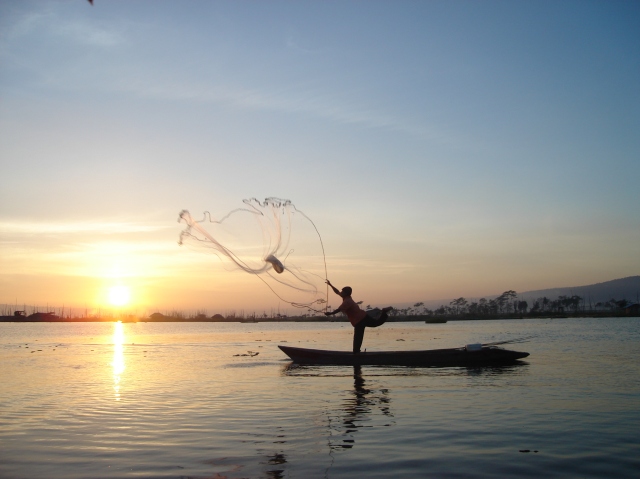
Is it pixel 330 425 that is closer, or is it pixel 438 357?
pixel 330 425

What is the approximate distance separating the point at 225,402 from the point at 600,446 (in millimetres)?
9640

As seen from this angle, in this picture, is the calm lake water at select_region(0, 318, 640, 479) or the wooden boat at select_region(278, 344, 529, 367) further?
the wooden boat at select_region(278, 344, 529, 367)

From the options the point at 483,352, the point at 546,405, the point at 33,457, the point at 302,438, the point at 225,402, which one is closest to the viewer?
the point at 33,457

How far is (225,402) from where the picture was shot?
15938 millimetres

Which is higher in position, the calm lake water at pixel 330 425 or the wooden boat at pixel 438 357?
the wooden boat at pixel 438 357

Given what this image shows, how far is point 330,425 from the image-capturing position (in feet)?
40.6

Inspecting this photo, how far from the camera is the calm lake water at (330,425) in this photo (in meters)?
9.05

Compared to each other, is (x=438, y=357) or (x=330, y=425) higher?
(x=438, y=357)

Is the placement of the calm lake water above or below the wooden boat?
below

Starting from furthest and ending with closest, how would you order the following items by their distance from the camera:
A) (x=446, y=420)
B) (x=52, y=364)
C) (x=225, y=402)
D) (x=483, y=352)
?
(x=52, y=364) → (x=483, y=352) → (x=225, y=402) → (x=446, y=420)

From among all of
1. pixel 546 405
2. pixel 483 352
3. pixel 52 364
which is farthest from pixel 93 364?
pixel 546 405

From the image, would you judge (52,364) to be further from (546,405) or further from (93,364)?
(546,405)

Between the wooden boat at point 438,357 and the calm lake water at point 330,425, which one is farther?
the wooden boat at point 438,357

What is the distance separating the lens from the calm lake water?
9.05 m
